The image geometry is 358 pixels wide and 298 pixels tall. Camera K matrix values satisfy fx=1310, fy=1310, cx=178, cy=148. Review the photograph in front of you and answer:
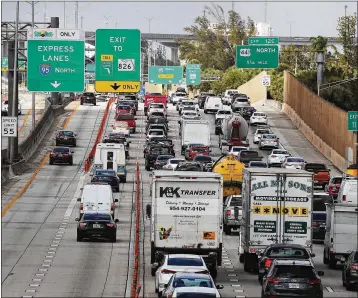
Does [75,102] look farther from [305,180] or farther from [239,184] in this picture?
[305,180]

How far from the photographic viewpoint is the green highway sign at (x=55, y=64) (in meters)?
56.8

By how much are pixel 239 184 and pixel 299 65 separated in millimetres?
127736

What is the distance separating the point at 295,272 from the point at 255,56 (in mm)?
64583

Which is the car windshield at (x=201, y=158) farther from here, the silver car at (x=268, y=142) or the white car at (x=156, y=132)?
the silver car at (x=268, y=142)

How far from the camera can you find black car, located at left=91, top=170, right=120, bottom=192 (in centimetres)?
6712

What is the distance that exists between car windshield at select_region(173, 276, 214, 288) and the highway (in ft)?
15.1

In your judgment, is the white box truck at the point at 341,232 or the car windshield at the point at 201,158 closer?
the white box truck at the point at 341,232

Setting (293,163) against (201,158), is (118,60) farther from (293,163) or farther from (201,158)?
(201,158)

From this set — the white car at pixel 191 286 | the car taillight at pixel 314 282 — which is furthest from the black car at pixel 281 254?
the white car at pixel 191 286

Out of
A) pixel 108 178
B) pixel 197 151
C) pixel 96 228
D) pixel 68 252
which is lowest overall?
pixel 68 252

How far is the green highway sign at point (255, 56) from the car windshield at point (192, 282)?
65466mm

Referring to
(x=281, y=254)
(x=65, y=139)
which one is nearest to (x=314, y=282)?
(x=281, y=254)

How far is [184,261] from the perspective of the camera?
1309 inches

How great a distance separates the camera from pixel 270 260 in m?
35.8
